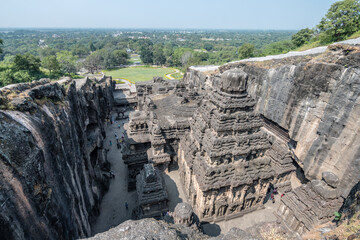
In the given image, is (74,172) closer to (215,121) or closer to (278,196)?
(215,121)

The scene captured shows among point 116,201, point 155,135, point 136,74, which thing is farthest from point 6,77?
point 136,74

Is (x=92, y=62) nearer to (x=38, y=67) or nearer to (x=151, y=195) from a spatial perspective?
(x=38, y=67)

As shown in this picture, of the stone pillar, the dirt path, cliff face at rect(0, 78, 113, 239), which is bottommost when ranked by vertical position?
the dirt path

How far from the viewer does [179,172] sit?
1786 cm

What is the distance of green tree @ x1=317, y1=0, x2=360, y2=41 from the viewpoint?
70.8ft

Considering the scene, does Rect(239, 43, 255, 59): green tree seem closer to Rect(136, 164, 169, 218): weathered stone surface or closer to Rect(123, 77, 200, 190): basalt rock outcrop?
Rect(123, 77, 200, 190): basalt rock outcrop

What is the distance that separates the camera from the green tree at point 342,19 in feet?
70.8

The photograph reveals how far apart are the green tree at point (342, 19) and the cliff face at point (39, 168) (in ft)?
107

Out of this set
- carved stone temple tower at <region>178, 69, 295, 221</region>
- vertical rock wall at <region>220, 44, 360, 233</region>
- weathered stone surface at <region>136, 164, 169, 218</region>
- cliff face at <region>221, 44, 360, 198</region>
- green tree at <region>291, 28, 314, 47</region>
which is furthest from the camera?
green tree at <region>291, 28, 314, 47</region>

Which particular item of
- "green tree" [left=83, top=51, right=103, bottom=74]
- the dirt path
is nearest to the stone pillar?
the dirt path

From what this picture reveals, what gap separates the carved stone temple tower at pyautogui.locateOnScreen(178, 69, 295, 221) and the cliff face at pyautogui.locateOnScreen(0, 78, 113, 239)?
7.53 m

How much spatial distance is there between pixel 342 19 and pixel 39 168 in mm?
34414

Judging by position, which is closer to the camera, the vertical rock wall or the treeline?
the vertical rock wall

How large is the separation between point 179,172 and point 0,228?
46.7 feet
